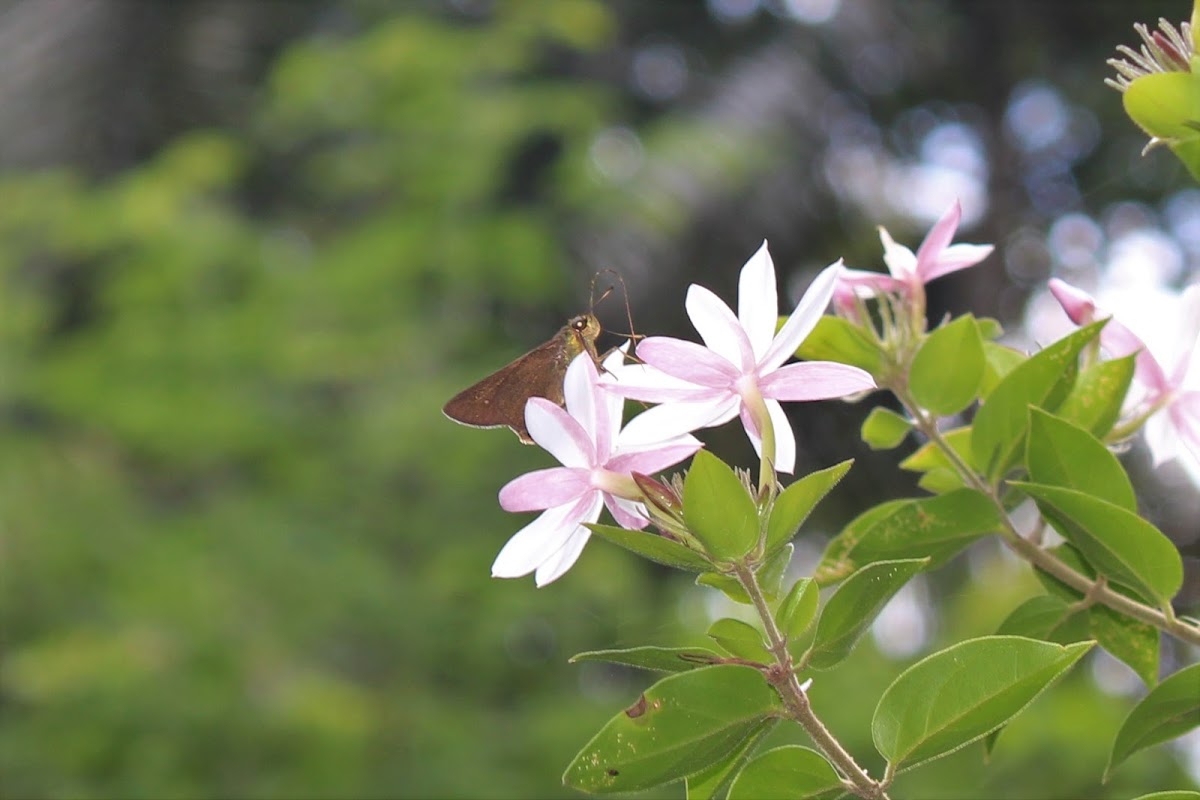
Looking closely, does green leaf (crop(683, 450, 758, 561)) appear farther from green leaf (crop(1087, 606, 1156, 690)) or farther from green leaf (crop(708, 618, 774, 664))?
green leaf (crop(1087, 606, 1156, 690))

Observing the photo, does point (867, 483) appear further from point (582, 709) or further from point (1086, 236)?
point (1086, 236)

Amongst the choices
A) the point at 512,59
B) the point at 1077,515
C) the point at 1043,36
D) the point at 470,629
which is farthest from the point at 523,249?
the point at 1043,36

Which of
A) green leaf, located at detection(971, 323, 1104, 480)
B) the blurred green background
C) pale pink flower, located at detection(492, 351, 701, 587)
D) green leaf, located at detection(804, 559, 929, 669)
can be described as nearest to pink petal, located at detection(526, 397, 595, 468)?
pale pink flower, located at detection(492, 351, 701, 587)

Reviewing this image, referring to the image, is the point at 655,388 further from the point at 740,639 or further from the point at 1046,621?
the point at 1046,621

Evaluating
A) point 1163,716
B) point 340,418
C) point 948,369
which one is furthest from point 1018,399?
point 340,418

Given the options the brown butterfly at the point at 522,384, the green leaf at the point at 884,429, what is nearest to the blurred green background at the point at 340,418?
the green leaf at the point at 884,429

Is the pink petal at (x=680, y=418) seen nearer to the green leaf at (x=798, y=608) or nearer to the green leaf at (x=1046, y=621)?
the green leaf at (x=798, y=608)
